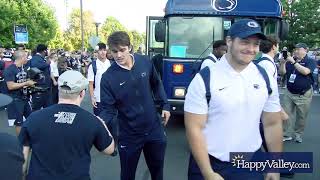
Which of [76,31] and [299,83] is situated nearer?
[299,83]

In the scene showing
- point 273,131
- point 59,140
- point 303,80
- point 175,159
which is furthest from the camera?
point 303,80

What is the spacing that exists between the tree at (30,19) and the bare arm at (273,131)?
45.6 metres

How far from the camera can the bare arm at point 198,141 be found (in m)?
3.05

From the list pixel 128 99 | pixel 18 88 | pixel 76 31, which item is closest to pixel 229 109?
pixel 128 99

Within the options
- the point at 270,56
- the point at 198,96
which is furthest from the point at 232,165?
the point at 270,56

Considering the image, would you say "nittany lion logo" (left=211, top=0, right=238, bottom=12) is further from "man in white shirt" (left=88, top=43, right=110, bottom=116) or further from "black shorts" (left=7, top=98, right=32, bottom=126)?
"black shorts" (left=7, top=98, right=32, bottom=126)

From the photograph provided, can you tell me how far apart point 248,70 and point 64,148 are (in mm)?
1474

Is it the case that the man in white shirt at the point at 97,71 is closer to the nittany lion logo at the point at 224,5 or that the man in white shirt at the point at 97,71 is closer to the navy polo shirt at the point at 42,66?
the navy polo shirt at the point at 42,66

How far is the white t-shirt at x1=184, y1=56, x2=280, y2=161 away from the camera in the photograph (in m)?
3.07

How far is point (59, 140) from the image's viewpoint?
3250 mm

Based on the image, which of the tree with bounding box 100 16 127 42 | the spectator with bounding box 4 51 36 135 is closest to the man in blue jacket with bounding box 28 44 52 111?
the spectator with bounding box 4 51 36 135

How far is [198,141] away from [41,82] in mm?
6842

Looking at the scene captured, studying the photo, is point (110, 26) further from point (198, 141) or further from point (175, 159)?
point (198, 141)

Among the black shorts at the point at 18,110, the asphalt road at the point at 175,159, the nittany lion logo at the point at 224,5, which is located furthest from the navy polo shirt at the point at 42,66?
the nittany lion logo at the point at 224,5
